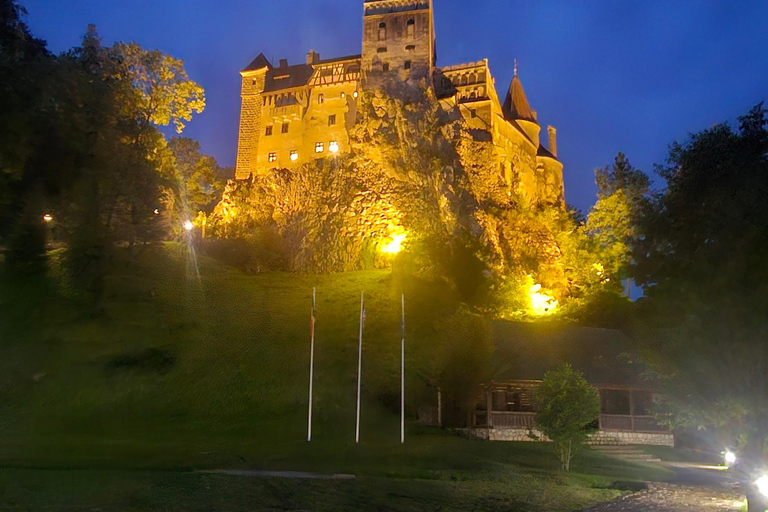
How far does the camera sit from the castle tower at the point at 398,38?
211 ft

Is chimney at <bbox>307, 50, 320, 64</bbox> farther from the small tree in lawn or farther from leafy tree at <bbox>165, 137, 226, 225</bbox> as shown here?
the small tree in lawn

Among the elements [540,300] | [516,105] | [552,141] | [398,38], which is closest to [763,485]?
[540,300]

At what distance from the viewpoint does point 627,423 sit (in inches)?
1446

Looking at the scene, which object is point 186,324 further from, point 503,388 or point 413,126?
point 413,126

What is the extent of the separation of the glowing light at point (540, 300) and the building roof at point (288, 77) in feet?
108

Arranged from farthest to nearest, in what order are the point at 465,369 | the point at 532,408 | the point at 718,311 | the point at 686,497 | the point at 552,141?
1. the point at 552,141
2. the point at 532,408
3. the point at 465,369
4. the point at 686,497
5. the point at 718,311

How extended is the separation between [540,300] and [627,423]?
20686 mm

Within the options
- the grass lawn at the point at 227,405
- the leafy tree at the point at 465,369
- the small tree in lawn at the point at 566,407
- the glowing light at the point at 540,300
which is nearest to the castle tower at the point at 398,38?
the grass lawn at the point at 227,405

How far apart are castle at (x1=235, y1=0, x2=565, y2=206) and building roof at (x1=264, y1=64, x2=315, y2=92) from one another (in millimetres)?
134

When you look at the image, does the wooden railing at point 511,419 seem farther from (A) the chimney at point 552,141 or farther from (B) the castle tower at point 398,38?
(A) the chimney at point 552,141

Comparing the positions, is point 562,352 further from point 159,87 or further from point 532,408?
point 159,87

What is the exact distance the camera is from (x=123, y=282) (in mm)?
46250

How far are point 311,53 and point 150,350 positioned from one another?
4677 cm

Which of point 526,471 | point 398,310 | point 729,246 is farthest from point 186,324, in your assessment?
point 729,246
